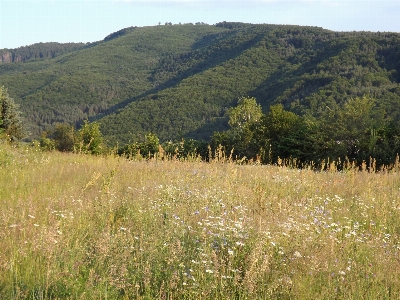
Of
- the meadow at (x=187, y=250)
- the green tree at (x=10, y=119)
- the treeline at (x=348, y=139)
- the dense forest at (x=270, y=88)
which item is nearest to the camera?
the meadow at (x=187, y=250)

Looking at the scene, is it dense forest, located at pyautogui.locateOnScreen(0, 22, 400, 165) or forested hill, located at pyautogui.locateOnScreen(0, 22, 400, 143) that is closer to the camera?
dense forest, located at pyautogui.locateOnScreen(0, 22, 400, 165)

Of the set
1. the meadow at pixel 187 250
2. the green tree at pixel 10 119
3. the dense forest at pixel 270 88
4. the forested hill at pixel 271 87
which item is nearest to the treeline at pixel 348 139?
the meadow at pixel 187 250

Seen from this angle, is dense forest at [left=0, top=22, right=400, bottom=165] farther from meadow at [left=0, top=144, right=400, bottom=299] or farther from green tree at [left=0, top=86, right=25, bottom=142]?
meadow at [left=0, top=144, right=400, bottom=299]

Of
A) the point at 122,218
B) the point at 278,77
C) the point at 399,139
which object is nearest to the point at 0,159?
the point at 122,218

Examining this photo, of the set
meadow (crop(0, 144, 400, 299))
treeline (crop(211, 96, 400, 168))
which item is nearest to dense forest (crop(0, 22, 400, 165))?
treeline (crop(211, 96, 400, 168))

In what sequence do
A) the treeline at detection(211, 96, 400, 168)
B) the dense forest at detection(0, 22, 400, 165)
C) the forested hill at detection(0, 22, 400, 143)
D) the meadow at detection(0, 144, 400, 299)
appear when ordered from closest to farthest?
the meadow at detection(0, 144, 400, 299), the treeline at detection(211, 96, 400, 168), the dense forest at detection(0, 22, 400, 165), the forested hill at detection(0, 22, 400, 143)

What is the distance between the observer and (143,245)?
362cm

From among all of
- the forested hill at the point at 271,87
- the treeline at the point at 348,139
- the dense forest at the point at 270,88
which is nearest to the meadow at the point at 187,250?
the treeline at the point at 348,139

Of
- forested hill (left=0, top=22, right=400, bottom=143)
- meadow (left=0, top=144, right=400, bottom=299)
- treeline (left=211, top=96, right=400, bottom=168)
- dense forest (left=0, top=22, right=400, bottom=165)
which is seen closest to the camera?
meadow (left=0, top=144, right=400, bottom=299)

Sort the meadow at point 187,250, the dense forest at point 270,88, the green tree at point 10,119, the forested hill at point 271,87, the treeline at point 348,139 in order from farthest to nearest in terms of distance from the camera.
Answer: the forested hill at point 271,87, the dense forest at point 270,88, the green tree at point 10,119, the treeline at point 348,139, the meadow at point 187,250

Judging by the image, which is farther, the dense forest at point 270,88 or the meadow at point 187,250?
the dense forest at point 270,88

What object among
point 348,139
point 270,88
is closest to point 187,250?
point 348,139

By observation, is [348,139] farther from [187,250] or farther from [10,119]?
[10,119]

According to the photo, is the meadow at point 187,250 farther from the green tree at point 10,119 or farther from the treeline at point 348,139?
the green tree at point 10,119
